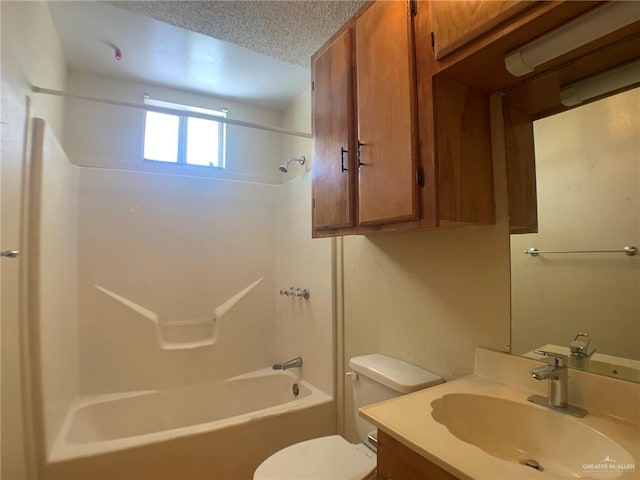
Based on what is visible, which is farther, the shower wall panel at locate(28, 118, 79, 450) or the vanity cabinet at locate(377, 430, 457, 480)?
the shower wall panel at locate(28, 118, 79, 450)

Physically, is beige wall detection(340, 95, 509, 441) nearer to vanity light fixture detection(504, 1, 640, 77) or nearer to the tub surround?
the tub surround

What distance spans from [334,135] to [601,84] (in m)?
0.91

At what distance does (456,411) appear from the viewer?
1.05 metres

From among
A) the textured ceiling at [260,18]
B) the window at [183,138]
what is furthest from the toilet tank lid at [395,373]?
the window at [183,138]

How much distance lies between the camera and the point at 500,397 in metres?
1.05

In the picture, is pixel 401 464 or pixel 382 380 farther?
pixel 382 380

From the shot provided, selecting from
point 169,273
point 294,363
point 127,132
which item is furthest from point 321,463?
point 127,132

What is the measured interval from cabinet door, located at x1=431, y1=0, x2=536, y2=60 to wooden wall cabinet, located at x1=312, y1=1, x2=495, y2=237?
2.3 inches

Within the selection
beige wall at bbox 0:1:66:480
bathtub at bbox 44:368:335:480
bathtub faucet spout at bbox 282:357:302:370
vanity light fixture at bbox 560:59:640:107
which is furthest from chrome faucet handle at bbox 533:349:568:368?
beige wall at bbox 0:1:66:480

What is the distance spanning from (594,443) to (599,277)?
449 millimetres

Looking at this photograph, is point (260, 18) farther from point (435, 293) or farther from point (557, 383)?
point (557, 383)

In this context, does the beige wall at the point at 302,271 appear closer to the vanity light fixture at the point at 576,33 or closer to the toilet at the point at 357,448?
the toilet at the point at 357,448

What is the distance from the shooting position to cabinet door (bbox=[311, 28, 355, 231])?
1.41 metres

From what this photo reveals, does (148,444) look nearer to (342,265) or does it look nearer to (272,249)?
(342,265)
